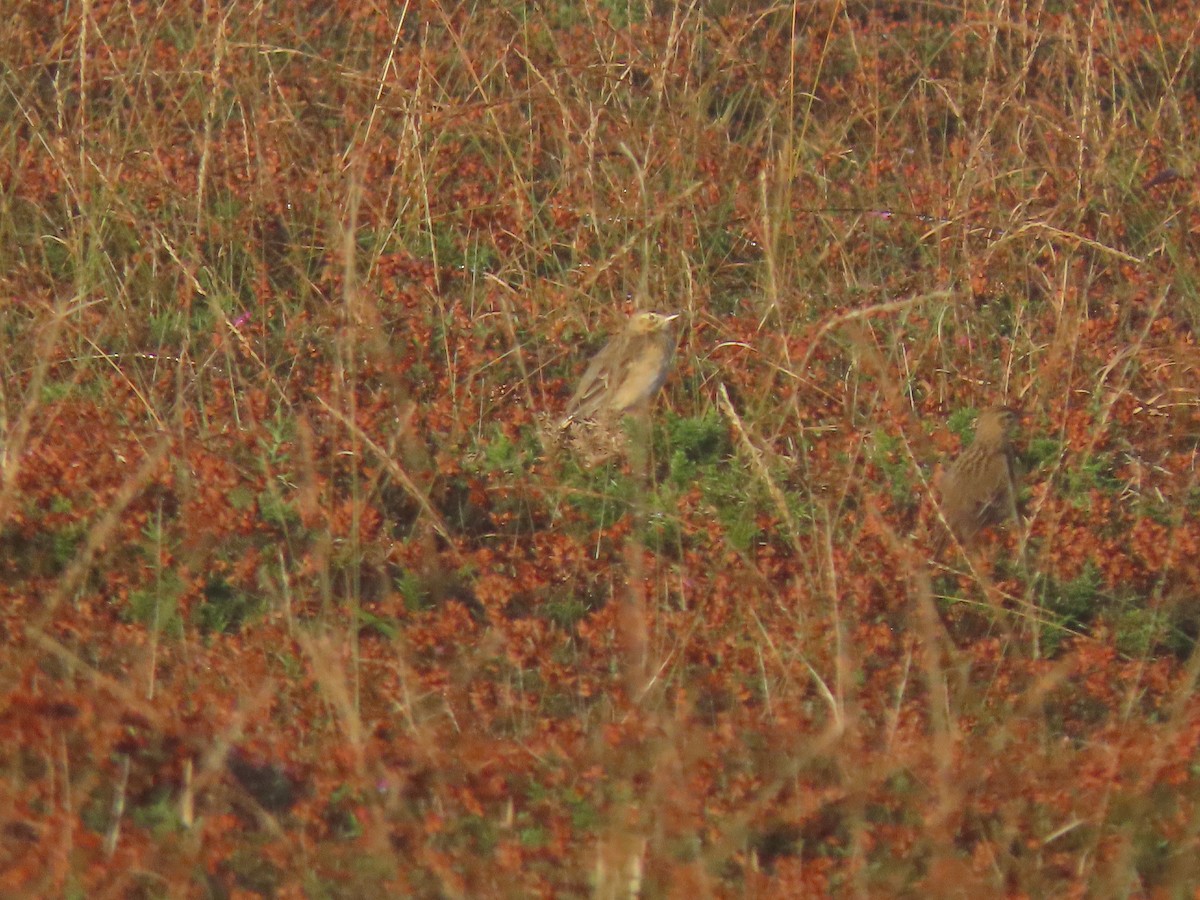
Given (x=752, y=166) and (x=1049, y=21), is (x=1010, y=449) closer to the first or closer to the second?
(x=752, y=166)

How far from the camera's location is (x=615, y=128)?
7848 mm

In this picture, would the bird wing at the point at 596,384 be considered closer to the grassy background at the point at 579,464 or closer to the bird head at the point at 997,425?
the grassy background at the point at 579,464

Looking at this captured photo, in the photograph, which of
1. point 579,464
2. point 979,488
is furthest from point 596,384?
point 979,488

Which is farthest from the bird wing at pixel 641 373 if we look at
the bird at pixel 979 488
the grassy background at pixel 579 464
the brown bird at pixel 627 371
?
the bird at pixel 979 488

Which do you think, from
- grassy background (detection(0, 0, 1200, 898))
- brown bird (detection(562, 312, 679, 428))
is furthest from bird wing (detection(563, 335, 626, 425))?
grassy background (detection(0, 0, 1200, 898))

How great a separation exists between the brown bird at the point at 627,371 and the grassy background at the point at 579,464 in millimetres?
126

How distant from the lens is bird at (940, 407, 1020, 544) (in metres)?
5.52

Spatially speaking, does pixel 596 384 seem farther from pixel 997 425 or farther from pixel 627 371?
pixel 997 425

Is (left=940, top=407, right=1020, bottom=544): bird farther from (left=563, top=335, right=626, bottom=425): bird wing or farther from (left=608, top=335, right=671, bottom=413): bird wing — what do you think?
(left=563, top=335, right=626, bottom=425): bird wing

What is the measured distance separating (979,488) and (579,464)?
124 centimetres

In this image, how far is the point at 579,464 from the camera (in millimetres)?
6102

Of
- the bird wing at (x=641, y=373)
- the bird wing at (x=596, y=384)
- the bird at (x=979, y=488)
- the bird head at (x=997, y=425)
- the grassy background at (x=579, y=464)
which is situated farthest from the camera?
the bird wing at (x=596, y=384)

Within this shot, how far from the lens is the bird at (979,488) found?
5523 mm

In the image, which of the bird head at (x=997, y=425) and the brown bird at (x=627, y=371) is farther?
the brown bird at (x=627, y=371)
